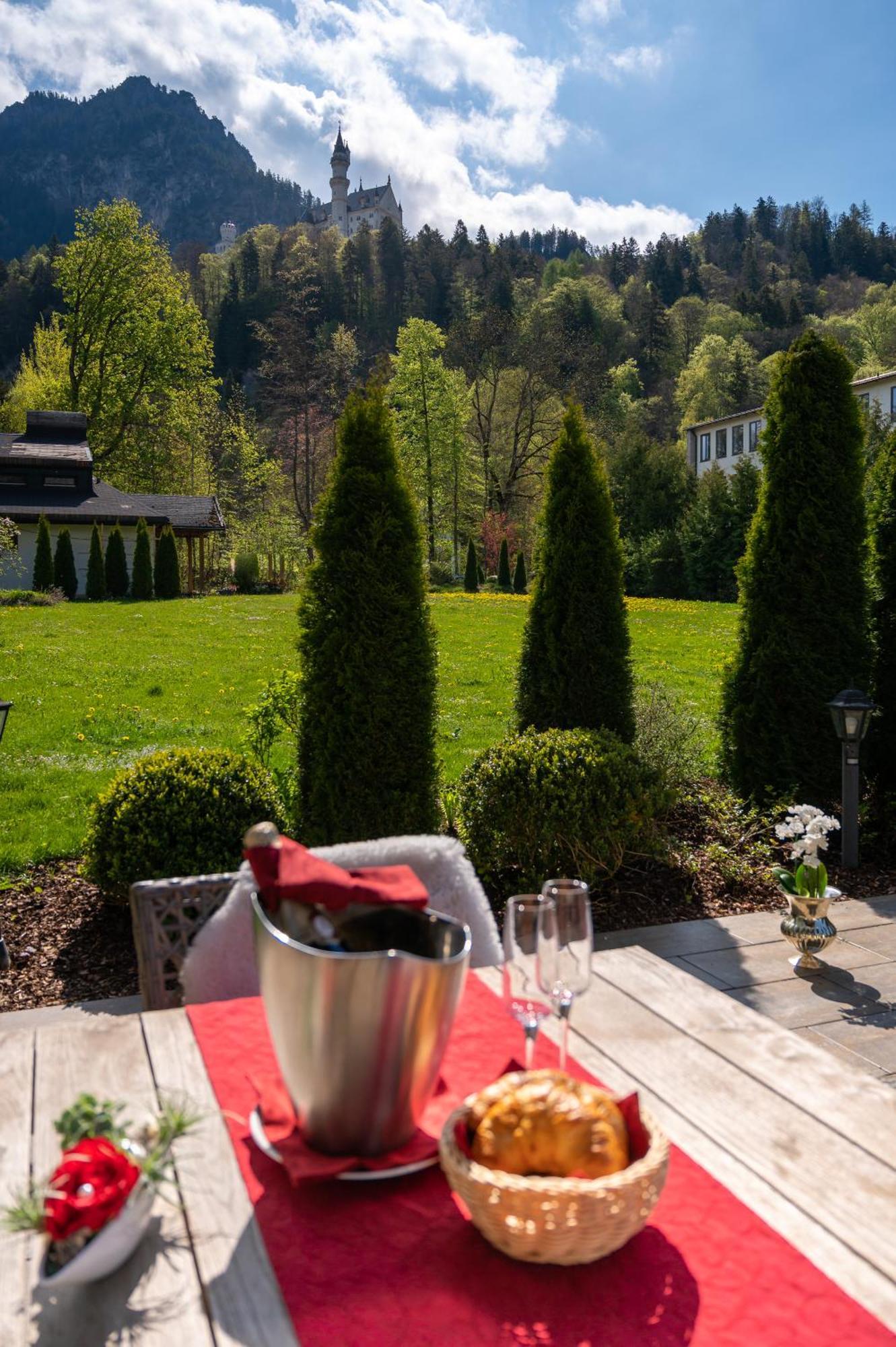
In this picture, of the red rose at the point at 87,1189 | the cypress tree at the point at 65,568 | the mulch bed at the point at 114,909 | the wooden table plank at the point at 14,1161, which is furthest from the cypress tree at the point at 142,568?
the red rose at the point at 87,1189

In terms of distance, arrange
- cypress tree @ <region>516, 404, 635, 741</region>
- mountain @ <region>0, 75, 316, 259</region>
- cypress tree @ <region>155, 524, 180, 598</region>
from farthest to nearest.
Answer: mountain @ <region>0, 75, 316, 259</region>
cypress tree @ <region>155, 524, 180, 598</region>
cypress tree @ <region>516, 404, 635, 741</region>

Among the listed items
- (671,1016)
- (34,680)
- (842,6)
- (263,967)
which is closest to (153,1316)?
(263,967)

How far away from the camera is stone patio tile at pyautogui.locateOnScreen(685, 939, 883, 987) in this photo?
445 centimetres

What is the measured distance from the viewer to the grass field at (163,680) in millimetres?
7258

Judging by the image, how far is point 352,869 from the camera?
2.26 m

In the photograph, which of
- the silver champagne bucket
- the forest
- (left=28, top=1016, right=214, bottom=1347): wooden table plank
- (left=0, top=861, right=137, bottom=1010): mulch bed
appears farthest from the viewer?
the forest

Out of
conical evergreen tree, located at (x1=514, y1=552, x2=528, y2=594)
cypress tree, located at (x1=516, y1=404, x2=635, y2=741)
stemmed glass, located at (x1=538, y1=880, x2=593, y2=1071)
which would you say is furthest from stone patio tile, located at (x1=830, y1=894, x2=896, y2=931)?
conical evergreen tree, located at (x1=514, y1=552, x2=528, y2=594)

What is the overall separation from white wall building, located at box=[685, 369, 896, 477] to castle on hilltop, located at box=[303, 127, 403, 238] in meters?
94.6

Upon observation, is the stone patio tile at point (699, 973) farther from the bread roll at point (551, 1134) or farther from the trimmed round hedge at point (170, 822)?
the bread roll at point (551, 1134)

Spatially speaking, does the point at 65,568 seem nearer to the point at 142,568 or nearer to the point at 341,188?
the point at 142,568

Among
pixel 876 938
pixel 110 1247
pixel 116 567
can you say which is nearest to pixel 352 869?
pixel 110 1247

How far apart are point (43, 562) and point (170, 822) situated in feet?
80.3

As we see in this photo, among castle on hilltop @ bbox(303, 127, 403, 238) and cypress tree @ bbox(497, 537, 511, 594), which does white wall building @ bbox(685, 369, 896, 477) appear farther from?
castle on hilltop @ bbox(303, 127, 403, 238)

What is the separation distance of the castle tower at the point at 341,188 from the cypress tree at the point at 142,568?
11957cm
